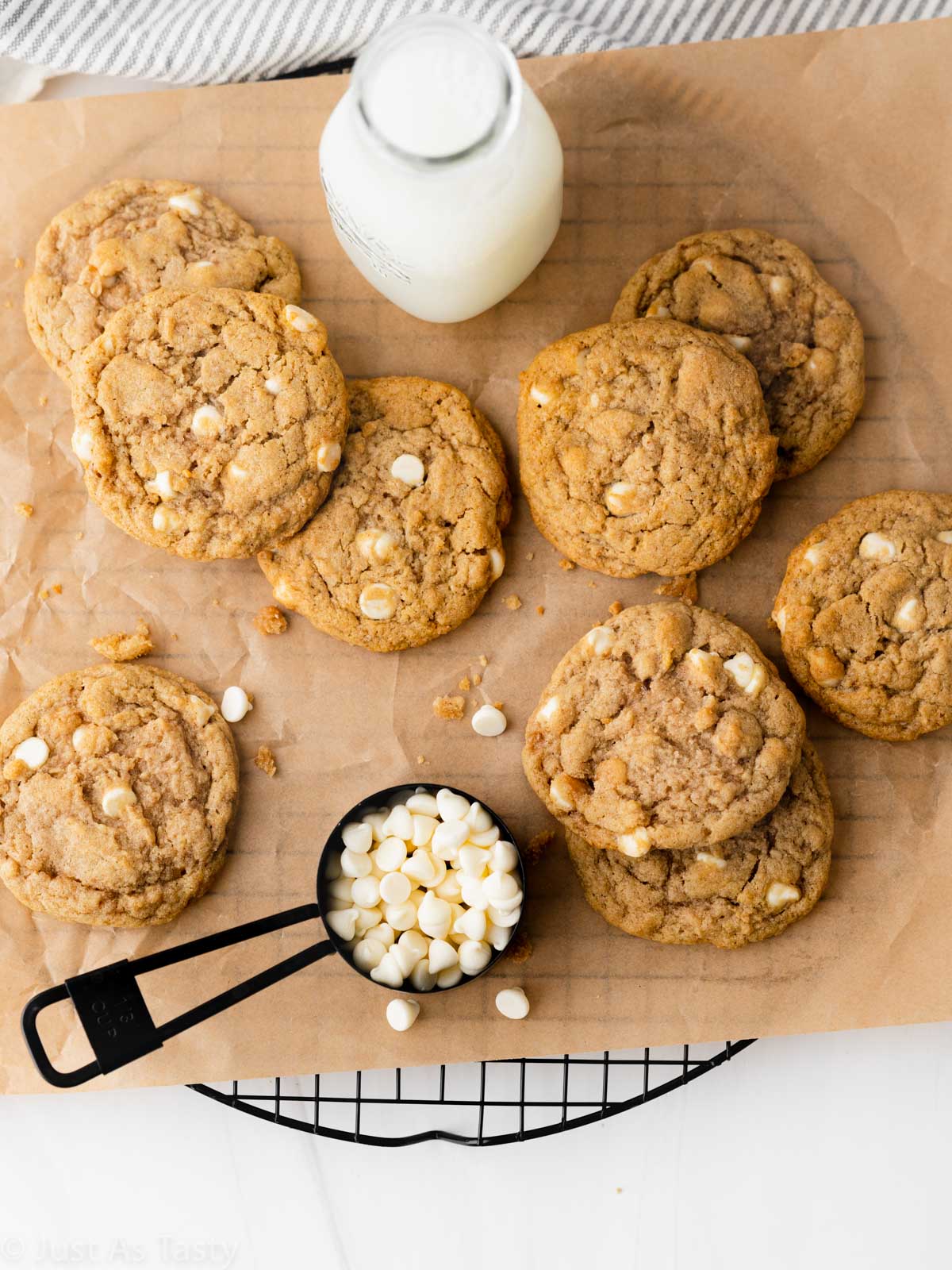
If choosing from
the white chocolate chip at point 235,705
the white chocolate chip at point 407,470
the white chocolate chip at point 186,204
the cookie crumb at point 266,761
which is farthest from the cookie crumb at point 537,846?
the white chocolate chip at point 186,204

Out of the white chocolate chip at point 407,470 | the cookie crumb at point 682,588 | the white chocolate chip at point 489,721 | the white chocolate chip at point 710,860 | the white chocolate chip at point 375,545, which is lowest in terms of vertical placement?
the white chocolate chip at point 710,860

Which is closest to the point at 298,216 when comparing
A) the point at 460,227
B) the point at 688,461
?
the point at 460,227

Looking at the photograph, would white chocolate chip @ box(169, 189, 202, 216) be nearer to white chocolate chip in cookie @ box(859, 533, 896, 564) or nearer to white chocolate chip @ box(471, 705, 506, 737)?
white chocolate chip @ box(471, 705, 506, 737)

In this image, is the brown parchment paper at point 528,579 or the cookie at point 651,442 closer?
the cookie at point 651,442

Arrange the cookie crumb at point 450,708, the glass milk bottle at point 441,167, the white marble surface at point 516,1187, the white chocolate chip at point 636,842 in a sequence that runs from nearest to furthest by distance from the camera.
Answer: the glass milk bottle at point 441,167, the white chocolate chip at point 636,842, the cookie crumb at point 450,708, the white marble surface at point 516,1187

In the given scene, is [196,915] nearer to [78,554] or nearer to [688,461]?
[78,554]

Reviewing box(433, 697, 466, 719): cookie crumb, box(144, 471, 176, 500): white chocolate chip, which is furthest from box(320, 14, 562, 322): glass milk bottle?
box(433, 697, 466, 719): cookie crumb

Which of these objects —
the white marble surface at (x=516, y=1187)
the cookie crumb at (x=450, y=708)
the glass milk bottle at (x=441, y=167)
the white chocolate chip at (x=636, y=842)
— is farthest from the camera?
the white marble surface at (x=516, y=1187)

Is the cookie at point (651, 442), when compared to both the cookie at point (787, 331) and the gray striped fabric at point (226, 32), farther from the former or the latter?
the gray striped fabric at point (226, 32)
